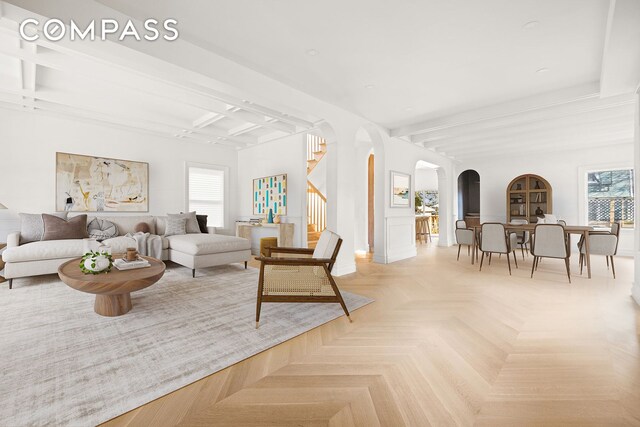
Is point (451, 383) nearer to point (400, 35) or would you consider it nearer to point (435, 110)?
point (400, 35)

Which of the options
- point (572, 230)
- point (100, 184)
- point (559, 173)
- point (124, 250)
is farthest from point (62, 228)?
point (559, 173)

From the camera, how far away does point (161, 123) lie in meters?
5.14

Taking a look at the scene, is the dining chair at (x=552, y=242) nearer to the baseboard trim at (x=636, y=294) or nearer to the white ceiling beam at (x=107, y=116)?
the baseboard trim at (x=636, y=294)

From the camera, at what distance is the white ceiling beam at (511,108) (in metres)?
3.57

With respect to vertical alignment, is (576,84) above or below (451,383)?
above

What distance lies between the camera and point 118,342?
82.1 inches

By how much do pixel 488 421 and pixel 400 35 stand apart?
2.93 meters

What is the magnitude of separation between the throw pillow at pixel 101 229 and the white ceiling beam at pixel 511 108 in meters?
5.42

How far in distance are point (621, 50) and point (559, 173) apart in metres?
5.80

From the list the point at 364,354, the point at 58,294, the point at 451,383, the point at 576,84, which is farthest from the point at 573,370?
the point at 58,294

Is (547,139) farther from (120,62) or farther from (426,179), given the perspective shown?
(120,62)

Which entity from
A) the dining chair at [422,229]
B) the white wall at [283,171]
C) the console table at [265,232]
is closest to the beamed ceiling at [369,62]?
the white wall at [283,171]

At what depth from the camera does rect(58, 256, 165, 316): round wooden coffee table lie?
2.37 meters

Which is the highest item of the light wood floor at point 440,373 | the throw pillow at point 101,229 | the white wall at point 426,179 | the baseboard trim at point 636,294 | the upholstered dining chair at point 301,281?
the white wall at point 426,179
